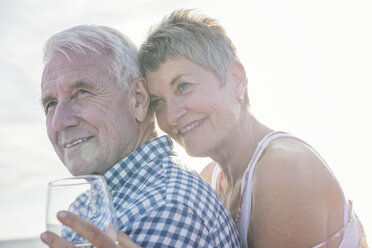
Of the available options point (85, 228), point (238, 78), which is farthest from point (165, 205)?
point (238, 78)

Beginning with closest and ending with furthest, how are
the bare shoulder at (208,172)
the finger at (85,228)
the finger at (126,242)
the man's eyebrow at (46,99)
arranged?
the finger at (85,228), the finger at (126,242), the man's eyebrow at (46,99), the bare shoulder at (208,172)

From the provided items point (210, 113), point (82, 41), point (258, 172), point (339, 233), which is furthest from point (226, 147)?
point (82, 41)

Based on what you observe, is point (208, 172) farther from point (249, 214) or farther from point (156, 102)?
point (249, 214)

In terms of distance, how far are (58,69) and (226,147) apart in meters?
1.44

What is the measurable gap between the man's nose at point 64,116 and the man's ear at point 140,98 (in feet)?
1.42

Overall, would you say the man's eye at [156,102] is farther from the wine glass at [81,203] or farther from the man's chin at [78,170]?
the wine glass at [81,203]

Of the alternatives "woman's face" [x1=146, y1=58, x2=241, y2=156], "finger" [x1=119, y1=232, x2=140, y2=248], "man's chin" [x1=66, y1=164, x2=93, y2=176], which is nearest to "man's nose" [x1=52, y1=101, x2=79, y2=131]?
"man's chin" [x1=66, y1=164, x2=93, y2=176]

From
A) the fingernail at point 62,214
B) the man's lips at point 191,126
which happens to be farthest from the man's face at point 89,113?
the fingernail at point 62,214

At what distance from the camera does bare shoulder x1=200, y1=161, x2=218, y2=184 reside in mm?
4518

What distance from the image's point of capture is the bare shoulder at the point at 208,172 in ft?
14.8

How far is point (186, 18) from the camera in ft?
12.0

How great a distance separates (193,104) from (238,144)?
500mm

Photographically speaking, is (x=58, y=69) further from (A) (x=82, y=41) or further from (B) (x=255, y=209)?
(B) (x=255, y=209)

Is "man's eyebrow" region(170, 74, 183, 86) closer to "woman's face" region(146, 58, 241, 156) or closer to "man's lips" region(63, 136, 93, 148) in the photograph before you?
"woman's face" region(146, 58, 241, 156)
